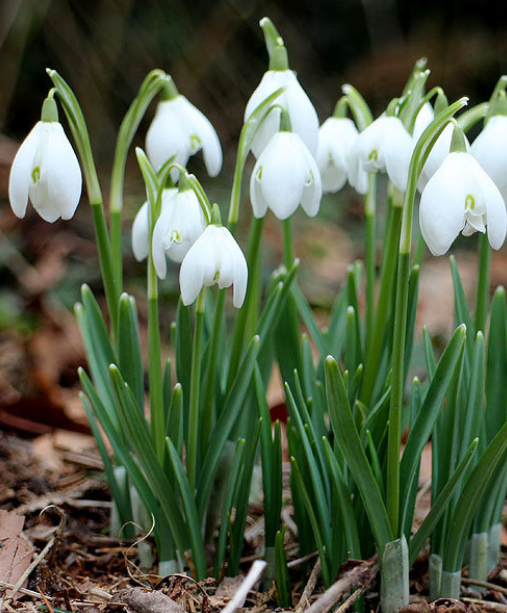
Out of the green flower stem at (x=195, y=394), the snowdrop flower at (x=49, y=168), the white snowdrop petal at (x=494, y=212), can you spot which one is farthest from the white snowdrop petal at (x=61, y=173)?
the white snowdrop petal at (x=494, y=212)

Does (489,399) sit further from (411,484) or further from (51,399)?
(51,399)

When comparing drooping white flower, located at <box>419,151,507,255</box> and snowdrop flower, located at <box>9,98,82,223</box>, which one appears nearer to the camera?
drooping white flower, located at <box>419,151,507,255</box>

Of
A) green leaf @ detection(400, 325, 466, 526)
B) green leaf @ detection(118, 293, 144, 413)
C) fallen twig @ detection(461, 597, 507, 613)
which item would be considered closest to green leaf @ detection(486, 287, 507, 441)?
green leaf @ detection(400, 325, 466, 526)

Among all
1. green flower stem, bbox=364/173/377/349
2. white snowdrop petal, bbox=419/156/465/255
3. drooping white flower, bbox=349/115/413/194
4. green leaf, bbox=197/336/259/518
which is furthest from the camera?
green flower stem, bbox=364/173/377/349

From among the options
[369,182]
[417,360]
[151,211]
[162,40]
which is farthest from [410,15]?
[151,211]

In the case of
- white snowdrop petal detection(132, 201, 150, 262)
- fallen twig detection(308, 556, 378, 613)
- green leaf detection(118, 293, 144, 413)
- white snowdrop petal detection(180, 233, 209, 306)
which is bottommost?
fallen twig detection(308, 556, 378, 613)

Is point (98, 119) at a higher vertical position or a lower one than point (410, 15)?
lower

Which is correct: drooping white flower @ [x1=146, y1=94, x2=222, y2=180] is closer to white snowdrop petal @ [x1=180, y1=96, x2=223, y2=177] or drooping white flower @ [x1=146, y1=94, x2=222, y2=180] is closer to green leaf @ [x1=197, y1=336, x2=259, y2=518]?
white snowdrop petal @ [x1=180, y1=96, x2=223, y2=177]

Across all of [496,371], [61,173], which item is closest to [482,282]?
[496,371]
